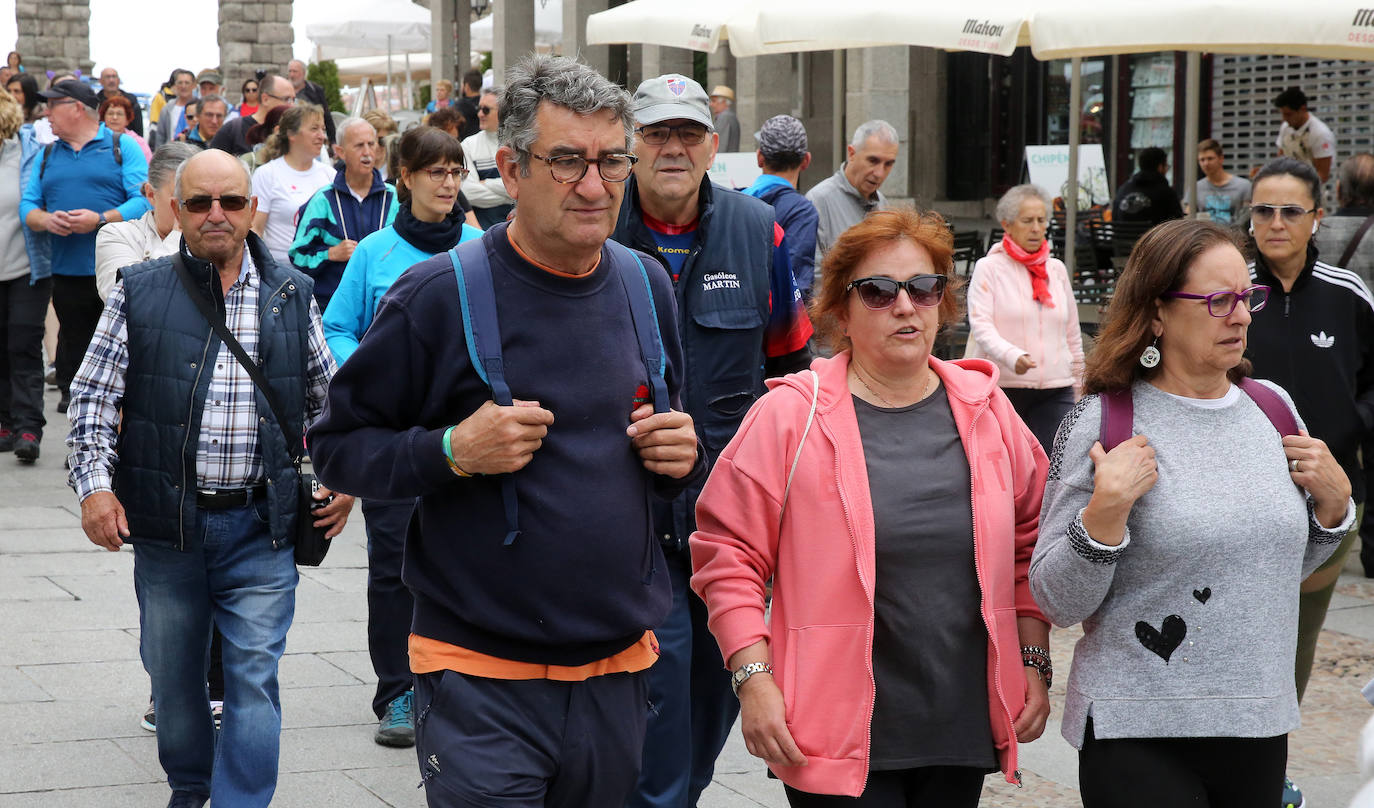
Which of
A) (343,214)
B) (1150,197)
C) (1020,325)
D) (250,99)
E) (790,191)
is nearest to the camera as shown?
(790,191)

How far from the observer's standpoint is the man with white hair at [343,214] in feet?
25.7

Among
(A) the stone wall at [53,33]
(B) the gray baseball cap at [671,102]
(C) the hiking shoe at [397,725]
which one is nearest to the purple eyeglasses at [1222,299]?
(B) the gray baseball cap at [671,102]

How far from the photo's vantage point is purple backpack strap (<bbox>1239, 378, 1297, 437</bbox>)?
332 centimetres

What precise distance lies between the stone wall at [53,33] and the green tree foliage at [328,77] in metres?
5.50

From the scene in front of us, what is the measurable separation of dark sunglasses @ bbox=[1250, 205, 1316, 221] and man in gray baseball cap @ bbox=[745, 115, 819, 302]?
5.63 ft

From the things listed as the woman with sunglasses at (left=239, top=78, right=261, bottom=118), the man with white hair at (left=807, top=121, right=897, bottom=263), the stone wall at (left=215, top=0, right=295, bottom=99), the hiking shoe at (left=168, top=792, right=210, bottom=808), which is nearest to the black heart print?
the hiking shoe at (left=168, top=792, right=210, bottom=808)

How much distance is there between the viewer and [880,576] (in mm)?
3166

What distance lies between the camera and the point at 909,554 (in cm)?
316

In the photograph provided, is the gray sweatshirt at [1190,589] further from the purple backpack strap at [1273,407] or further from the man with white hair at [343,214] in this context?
the man with white hair at [343,214]

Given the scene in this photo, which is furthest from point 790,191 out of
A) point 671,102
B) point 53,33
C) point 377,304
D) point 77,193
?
point 53,33

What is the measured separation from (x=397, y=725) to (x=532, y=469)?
276 centimetres

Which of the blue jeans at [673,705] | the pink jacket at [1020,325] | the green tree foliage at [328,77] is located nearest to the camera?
the blue jeans at [673,705]

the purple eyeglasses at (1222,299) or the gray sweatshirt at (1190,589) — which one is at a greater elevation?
the purple eyeglasses at (1222,299)

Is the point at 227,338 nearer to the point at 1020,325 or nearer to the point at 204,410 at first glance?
the point at 204,410
